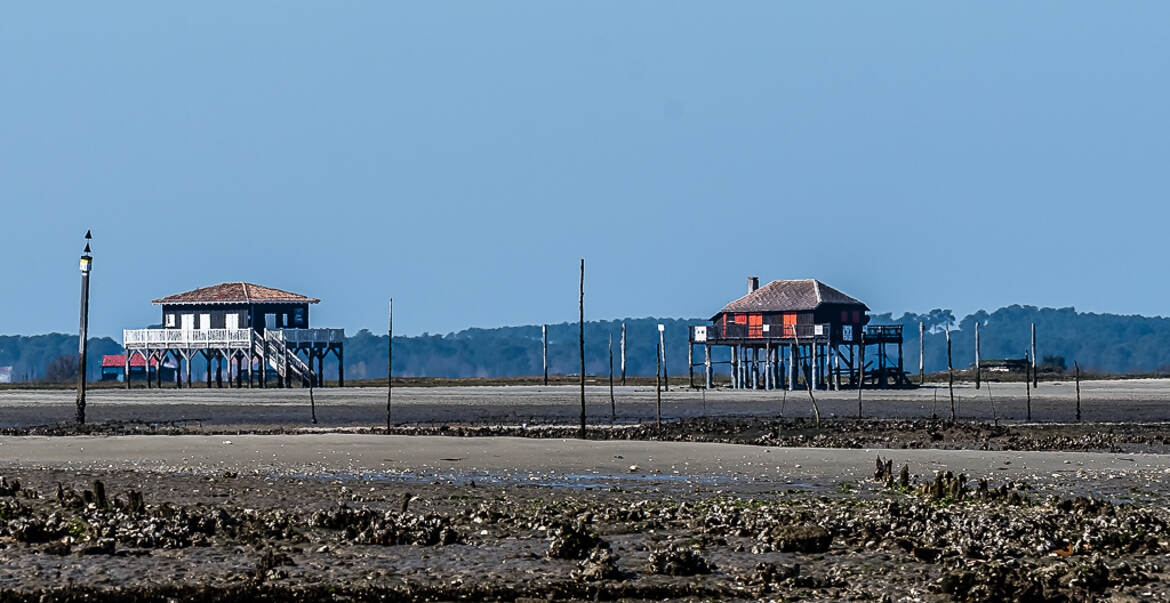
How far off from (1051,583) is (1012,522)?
342 cm

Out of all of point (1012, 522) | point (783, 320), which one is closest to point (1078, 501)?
point (1012, 522)

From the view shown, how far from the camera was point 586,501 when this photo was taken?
20734mm

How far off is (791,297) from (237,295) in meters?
35.5

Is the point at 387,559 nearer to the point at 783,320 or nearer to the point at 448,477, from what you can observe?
the point at 448,477

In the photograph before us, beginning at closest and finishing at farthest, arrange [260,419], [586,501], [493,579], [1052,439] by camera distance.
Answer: [493,579], [586,501], [1052,439], [260,419]

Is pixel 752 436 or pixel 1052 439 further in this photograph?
pixel 752 436

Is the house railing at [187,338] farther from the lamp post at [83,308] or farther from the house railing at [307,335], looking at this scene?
the lamp post at [83,308]

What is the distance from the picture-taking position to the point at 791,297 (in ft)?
342

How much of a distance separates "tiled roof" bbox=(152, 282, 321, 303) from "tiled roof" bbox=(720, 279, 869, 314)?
92.8 ft

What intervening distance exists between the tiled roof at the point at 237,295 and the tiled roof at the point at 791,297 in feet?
92.8

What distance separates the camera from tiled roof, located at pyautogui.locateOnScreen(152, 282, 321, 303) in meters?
105

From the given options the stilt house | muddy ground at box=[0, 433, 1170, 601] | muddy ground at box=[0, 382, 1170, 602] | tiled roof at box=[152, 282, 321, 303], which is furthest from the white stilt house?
muddy ground at box=[0, 433, 1170, 601]

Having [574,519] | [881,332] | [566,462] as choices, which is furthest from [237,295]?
[574,519]

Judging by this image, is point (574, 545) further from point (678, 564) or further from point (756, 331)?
point (756, 331)
